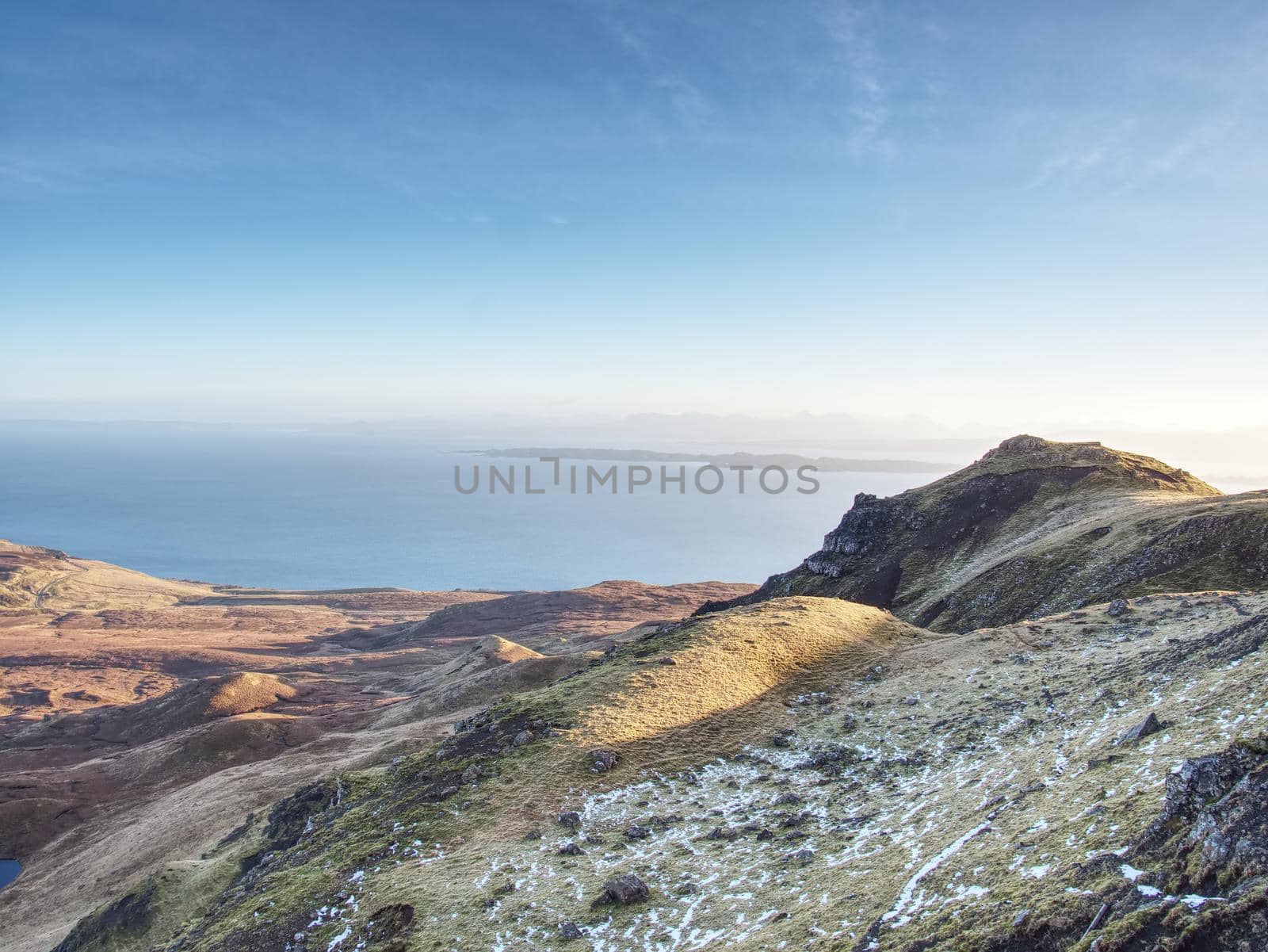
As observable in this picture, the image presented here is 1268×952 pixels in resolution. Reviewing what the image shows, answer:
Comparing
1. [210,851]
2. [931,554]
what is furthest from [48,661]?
[931,554]

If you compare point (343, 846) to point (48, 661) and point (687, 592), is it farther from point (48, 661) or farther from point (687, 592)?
point (687, 592)

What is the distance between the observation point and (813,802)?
956 inches

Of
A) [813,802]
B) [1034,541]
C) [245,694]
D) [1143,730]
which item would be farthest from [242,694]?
[1143,730]

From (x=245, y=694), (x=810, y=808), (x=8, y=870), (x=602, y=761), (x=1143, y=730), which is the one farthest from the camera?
(x=245, y=694)

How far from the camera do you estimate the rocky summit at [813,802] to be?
1265 cm

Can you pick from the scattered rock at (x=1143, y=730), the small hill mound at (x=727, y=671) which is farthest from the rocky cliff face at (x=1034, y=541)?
the scattered rock at (x=1143, y=730)

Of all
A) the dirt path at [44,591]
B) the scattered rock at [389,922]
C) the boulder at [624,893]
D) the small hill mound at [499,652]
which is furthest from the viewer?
the dirt path at [44,591]

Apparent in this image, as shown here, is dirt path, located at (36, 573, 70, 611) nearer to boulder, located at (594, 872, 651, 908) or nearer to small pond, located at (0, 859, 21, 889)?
small pond, located at (0, 859, 21, 889)

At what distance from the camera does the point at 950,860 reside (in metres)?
15.9

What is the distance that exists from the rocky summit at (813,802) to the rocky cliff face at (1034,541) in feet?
1.32

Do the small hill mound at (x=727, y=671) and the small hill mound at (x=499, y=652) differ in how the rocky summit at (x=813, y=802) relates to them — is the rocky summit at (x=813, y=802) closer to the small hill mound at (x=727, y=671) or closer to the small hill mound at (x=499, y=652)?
the small hill mound at (x=727, y=671)

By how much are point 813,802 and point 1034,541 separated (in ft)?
184

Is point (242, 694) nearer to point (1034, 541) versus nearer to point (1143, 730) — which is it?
point (1034, 541)

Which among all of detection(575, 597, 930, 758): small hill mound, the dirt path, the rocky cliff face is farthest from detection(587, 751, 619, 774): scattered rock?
the dirt path
